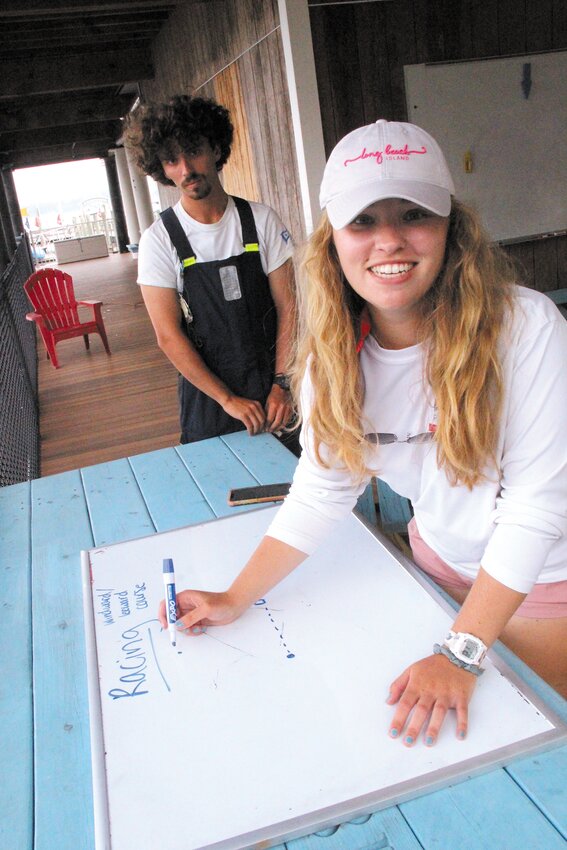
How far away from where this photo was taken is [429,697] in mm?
973

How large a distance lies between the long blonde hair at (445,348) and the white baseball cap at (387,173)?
105 millimetres

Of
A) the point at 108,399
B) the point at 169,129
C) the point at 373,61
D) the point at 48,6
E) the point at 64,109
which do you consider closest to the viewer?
the point at 169,129

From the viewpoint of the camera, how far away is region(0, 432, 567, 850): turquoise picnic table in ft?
2.71

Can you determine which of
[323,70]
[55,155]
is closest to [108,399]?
[323,70]

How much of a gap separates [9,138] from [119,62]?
356 inches

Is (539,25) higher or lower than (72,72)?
lower

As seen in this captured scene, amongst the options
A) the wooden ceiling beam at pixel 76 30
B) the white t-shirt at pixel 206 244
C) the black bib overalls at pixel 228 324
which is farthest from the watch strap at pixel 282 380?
the wooden ceiling beam at pixel 76 30

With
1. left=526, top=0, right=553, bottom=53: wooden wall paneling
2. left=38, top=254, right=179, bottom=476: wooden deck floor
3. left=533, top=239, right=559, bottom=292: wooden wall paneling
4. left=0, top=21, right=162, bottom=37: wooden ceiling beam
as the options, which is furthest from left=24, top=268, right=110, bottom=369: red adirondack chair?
left=526, top=0, right=553, bottom=53: wooden wall paneling

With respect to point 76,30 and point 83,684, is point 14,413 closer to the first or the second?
point 83,684

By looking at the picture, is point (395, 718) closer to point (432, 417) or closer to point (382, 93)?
point (432, 417)

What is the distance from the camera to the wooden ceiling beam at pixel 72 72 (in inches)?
322

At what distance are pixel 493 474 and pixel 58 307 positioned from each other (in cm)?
787

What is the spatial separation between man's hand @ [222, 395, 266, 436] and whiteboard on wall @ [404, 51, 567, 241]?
314 cm

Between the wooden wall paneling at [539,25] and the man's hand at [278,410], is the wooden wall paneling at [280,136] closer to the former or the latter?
the wooden wall paneling at [539,25]
